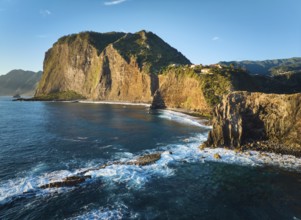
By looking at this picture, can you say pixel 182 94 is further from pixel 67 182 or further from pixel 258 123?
pixel 67 182

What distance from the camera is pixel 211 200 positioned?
93.7ft

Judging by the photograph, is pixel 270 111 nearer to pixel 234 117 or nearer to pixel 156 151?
pixel 234 117

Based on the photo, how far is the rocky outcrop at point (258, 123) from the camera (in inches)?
1889

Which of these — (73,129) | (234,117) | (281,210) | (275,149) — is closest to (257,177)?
(281,210)

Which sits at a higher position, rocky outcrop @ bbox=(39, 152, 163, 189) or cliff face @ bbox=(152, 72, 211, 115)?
cliff face @ bbox=(152, 72, 211, 115)

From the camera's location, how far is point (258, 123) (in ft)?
173

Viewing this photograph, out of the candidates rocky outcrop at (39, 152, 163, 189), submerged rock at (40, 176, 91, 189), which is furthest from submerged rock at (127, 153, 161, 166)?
submerged rock at (40, 176, 91, 189)

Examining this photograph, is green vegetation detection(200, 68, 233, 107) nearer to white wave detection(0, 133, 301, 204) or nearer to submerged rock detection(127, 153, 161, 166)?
white wave detection(0, 133, 301, 204)

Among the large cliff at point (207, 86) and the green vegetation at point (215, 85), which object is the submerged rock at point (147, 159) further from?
the green vegetation at point (215, 85)

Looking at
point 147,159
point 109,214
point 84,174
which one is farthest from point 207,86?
point 109,214

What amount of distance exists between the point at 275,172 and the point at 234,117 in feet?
53.2

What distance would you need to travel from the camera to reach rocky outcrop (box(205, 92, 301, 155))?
157 feet

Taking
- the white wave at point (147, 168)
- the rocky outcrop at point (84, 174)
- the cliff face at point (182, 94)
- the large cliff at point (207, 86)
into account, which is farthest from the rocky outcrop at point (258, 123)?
the cliff face at point (182, 94)

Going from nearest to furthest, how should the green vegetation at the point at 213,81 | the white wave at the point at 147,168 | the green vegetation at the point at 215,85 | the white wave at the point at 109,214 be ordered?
the white wave at the point at 109,214, the white wave at the point at 147,168, the green vegetation at the point at 215,85, the green vegetation at the point at 213,81
